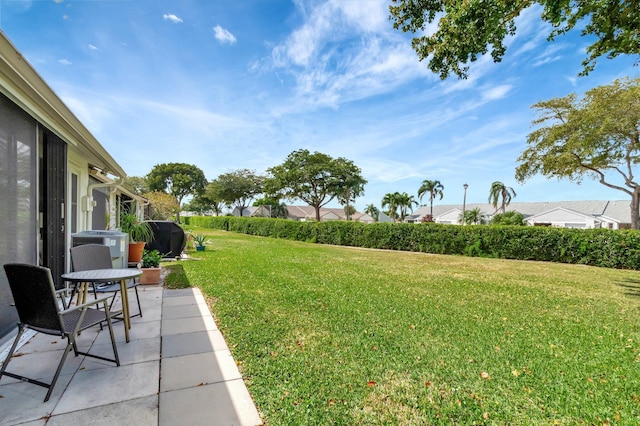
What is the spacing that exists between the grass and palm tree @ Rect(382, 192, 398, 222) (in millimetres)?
46647

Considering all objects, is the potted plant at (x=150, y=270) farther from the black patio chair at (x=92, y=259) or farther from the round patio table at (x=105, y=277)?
the round patio table at (x=105, y=277)

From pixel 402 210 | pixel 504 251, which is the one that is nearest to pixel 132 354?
pixel 504 251

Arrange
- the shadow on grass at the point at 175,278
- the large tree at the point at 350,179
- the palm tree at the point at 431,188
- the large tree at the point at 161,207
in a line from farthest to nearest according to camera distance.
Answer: the palm tree at the point at 431,188 < the large tree at the point at 350,179 < the large tree at the point at 161,207 < the shadow on grass at the point at 175,278

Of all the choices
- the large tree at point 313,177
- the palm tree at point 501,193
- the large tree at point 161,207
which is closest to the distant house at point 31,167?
the large tree at point 161,207

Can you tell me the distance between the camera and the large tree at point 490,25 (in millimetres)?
4648

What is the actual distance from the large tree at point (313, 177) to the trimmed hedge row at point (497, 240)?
11876 mm

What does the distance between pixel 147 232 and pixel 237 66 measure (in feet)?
18.1

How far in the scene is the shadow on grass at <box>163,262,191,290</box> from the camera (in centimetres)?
577

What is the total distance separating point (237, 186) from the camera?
1535 inches

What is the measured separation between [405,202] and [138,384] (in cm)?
5234

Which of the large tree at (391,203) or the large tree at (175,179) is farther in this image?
the large tree at (391,203)

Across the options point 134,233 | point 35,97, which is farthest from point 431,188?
point 35,97

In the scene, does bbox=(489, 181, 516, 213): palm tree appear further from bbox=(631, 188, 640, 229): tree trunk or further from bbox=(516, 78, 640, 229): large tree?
bbox=(516, 78, 640, 229): large tree

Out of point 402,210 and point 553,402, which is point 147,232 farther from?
point 402,210
